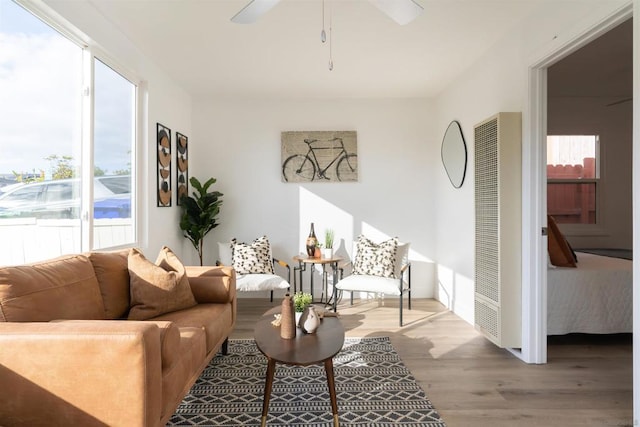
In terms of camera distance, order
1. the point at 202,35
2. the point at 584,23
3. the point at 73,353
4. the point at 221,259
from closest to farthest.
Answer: the point at 73,353, the point at 584,23, the point at 202,35, the point at 221,259

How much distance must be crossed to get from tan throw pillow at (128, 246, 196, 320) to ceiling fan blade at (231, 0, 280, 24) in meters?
1.61

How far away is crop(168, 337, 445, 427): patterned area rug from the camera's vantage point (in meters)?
2.11

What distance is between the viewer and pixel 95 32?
2.83 meters

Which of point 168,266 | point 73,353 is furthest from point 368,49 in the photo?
point 73,353

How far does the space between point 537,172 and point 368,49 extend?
5.89 feet

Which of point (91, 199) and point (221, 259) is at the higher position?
point (91, 199)

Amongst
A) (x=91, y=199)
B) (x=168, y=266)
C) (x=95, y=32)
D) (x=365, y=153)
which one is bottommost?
(x=168, y=266)

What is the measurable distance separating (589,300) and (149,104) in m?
4.30

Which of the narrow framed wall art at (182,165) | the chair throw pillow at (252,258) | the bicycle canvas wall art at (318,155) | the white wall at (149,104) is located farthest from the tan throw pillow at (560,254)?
the narrow framed wall art at (182,165)

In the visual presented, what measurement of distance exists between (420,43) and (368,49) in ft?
1.51

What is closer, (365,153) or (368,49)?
(368,49)

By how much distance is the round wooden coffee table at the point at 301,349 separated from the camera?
1.87m

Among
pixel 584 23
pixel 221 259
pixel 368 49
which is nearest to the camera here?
pixel 584 23

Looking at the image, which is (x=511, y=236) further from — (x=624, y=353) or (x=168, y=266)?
(x=168, y=266)
